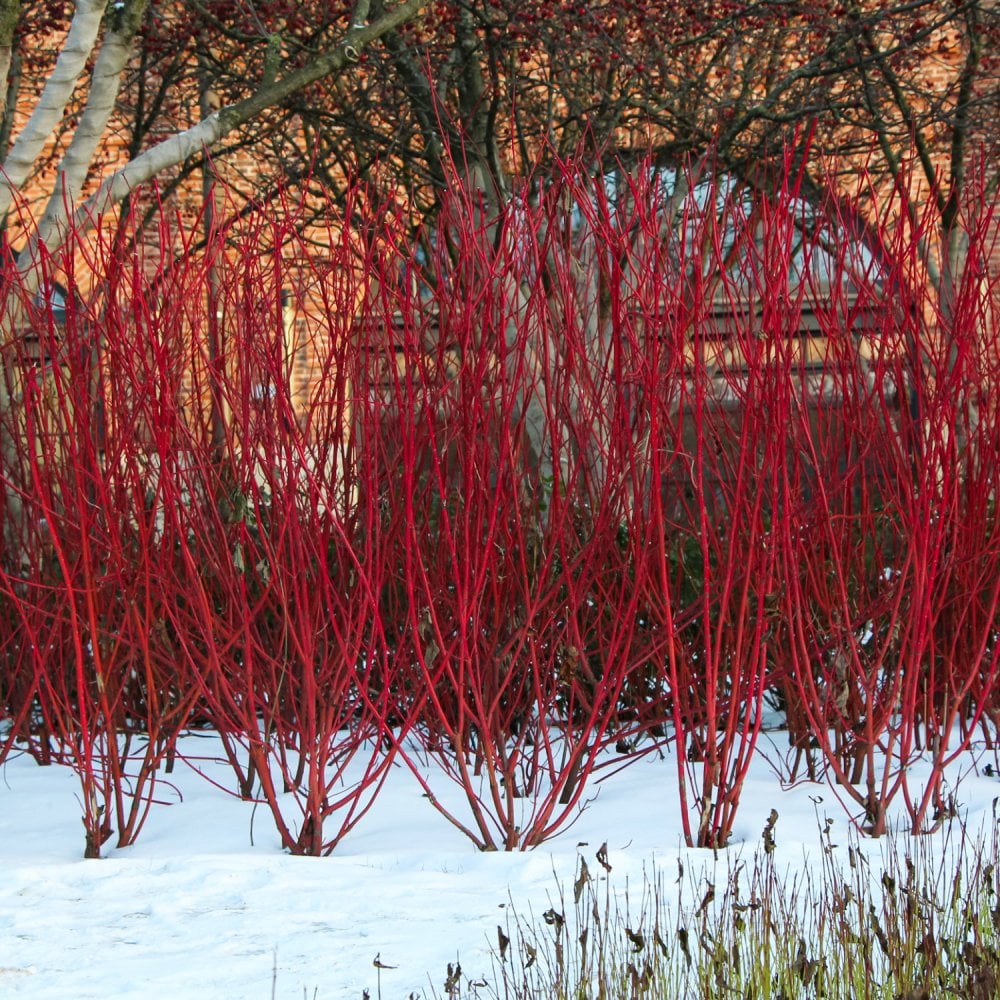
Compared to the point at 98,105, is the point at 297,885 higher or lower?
lower

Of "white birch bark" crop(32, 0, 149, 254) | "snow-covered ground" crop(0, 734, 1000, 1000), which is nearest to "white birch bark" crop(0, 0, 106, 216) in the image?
"white birch bark" crop(32, 0, 149, 254)

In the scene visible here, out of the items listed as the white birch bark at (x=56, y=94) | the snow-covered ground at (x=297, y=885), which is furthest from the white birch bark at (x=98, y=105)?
the snow-covered ground at (x=297, y=885)

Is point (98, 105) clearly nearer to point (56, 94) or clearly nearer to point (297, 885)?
point (56, 94)

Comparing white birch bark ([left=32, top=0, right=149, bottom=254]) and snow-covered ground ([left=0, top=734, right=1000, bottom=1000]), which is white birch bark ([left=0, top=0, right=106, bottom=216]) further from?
snow-covered ground ([left=0, top=734, right=1000, bottom=1000])

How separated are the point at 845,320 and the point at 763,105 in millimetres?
3803

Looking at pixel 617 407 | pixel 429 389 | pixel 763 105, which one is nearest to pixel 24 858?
pixel 429 389

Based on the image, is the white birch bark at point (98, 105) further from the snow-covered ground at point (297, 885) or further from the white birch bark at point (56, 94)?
the snow-covered ground at point (297, 885)

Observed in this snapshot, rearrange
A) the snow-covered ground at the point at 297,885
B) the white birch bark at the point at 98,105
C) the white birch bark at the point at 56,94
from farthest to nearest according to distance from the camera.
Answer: the white birch bark at the point at 98,105 → the white birch bark at the point at 56,94 → the snow-covered ground at the point at 297,885

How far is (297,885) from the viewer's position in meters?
3.22

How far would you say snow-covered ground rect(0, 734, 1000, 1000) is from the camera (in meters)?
2.69

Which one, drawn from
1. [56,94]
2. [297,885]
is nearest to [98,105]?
[56,94]

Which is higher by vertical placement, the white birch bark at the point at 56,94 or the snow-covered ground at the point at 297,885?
the white birch bark at the point at 56,94

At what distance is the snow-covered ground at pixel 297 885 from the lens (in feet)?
8.84

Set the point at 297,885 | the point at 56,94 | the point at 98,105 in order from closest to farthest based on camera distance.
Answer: the point at 297,885, the point at 56,94, the point at 98,105
